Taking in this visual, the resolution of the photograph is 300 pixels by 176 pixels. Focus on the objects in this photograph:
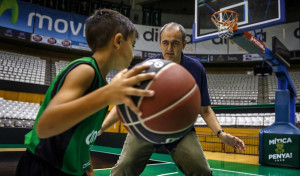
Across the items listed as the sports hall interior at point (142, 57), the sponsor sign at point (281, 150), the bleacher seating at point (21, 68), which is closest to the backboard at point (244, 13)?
the sponsor sign at point (281, 150)

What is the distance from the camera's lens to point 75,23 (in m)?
17.9

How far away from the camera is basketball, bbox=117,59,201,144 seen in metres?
1.28

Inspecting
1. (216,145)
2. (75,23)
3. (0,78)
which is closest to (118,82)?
(216,145)

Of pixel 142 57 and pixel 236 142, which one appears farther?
pixel 142 57

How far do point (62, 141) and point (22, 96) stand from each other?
14.7m

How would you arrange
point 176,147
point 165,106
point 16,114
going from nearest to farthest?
point 165,106 → point 176,147 → point 16,114

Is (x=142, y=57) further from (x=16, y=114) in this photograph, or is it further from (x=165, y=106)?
(x=165, y=106)

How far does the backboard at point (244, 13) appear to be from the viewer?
20.2ft

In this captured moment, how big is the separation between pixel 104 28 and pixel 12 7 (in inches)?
666

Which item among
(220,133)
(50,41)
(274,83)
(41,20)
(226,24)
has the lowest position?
(274,83)

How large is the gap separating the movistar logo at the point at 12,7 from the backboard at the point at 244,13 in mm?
12648

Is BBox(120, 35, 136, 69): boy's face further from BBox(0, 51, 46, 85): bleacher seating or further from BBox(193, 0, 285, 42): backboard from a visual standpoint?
BBox(0, 51, 46, 85): bleacher seating

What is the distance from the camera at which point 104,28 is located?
1.61 metres

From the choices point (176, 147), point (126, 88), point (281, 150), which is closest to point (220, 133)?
point (176, 147)
